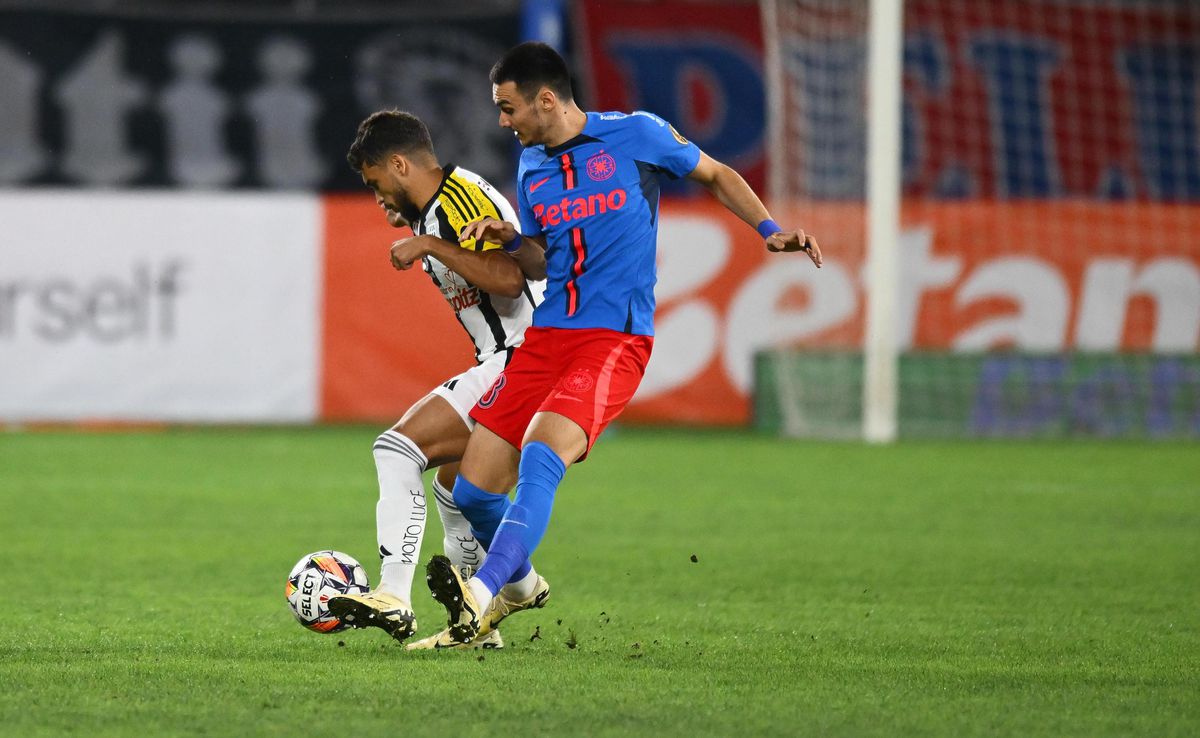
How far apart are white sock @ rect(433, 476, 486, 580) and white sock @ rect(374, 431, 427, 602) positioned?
21 cm

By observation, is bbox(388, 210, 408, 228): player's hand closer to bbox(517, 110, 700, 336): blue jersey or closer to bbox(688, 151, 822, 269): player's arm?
bbox(517, 110, 700, 336): blue jersey

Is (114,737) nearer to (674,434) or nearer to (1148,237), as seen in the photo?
(674,434)

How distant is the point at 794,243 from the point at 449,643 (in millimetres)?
1534

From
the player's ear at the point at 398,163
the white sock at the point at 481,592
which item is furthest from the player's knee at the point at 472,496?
the player's ear at the point at 398,163

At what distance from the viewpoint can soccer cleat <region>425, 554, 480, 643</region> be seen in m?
4.85

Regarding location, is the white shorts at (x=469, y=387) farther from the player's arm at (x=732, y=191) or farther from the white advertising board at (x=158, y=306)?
the white advertising board at (x=158, y=306)

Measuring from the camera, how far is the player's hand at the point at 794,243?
5254mm

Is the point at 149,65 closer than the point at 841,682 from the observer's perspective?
No

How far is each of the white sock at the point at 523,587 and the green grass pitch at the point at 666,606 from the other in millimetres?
142

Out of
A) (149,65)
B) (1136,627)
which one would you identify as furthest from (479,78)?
(1136,627)

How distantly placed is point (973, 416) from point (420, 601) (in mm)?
8923

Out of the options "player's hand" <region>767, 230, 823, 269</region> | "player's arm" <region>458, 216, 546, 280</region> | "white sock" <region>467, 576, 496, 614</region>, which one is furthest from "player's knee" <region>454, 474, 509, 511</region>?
"player's hand" <region>767, 230, 823, 269</region>

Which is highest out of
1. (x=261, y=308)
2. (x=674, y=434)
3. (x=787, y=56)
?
(x=787, y=56)

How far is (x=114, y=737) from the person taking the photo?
160 inches
